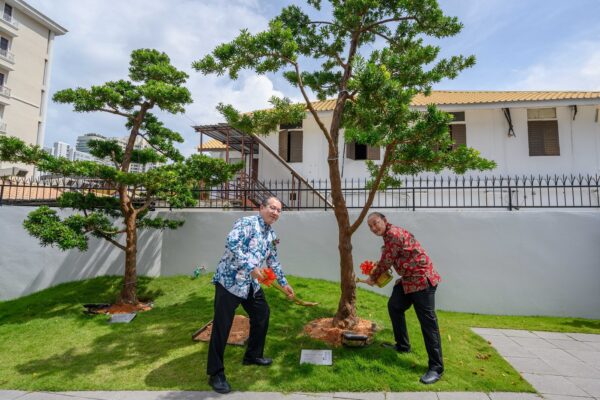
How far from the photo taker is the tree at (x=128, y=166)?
5574 millimetres

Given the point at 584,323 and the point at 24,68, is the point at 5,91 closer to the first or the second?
the point at 24,68

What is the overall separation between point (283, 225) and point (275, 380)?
4218mm

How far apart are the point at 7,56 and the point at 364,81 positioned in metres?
31.2

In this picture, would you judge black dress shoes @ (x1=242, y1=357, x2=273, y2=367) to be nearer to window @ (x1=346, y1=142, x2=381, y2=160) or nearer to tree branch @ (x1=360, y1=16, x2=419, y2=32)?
tree branch @ (x1=360, y1=16, x2=419, y2=32)

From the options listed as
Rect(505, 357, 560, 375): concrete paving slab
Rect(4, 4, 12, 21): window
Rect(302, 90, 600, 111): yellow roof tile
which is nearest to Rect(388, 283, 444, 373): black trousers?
Rect(505, 357, 560, 375): concrete paving slab

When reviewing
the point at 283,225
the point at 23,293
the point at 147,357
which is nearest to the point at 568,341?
the point at 283,225

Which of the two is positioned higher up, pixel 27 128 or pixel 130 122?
pixel 27 128

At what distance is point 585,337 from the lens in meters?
5.10

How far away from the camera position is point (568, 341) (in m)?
4.92

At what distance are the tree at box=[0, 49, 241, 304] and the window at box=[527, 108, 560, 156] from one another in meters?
9.41

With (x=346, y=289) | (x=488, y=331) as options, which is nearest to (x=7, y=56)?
(x=346, y=289)

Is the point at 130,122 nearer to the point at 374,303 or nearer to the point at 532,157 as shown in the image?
the point at 374,303

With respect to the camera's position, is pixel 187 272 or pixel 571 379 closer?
pixel 571 379

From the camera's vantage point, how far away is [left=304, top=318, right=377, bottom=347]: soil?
14.3 ft
